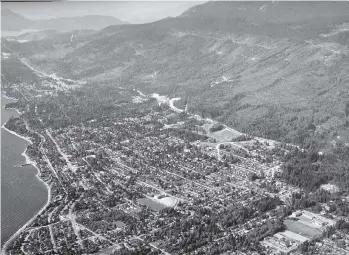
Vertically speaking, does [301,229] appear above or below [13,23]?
below

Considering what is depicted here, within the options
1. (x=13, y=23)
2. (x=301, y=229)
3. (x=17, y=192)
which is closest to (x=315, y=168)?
(x=301, y=229)

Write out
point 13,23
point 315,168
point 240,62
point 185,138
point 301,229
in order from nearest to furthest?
1. point 301,229
2. point 315,168
3. point 185,138
4. point 240,62
5. point 13,23

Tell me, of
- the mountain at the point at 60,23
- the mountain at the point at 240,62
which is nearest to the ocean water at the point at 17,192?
the mountain at the point at 240,62

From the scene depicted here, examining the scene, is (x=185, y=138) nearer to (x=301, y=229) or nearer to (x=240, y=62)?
(x=301, y=229)

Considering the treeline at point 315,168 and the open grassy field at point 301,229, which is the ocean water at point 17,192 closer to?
the open grassy field at point 301,229

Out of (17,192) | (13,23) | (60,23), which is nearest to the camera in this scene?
(17,192)

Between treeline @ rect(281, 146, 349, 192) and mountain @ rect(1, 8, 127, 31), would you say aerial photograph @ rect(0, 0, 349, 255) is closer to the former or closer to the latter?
treeline @ rect(281, 146, 349, 192)

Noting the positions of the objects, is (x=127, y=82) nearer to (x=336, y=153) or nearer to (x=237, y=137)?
(x=237, y=137)
